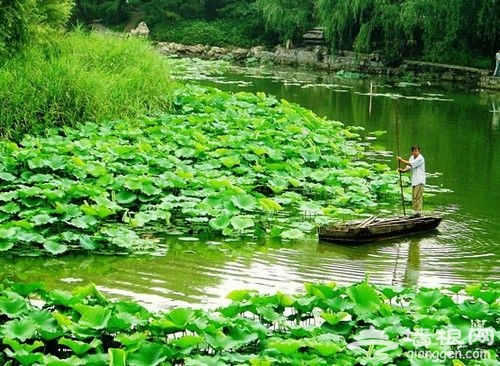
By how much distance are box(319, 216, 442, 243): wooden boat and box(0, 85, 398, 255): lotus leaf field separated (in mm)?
354

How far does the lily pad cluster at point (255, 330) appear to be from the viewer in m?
4.57

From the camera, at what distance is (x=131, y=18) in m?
42.9

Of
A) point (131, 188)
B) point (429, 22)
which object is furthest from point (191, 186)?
point (429, 22)

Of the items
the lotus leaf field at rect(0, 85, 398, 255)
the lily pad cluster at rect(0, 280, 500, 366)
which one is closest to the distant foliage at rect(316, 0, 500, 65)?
the lotus leaf field at rect(0, 85, 398, 255)

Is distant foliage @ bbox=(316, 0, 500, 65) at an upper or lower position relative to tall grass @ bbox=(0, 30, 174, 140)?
upper

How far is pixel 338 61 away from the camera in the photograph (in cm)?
3247

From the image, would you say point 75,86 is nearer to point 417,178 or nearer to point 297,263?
point 417,178

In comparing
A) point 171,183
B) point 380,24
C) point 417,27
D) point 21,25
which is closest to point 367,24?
point 380,24

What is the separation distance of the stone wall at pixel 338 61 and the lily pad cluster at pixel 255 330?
71.9 feet

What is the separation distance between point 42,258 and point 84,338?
2429mm

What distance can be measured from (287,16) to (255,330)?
3083 cm

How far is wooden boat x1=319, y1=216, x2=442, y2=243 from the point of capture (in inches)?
319

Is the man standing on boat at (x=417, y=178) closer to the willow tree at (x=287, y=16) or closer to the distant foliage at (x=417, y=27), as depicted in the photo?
the distant foliage at (x=417, y=27)

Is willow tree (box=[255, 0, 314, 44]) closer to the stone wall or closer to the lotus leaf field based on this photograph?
the stone wall
